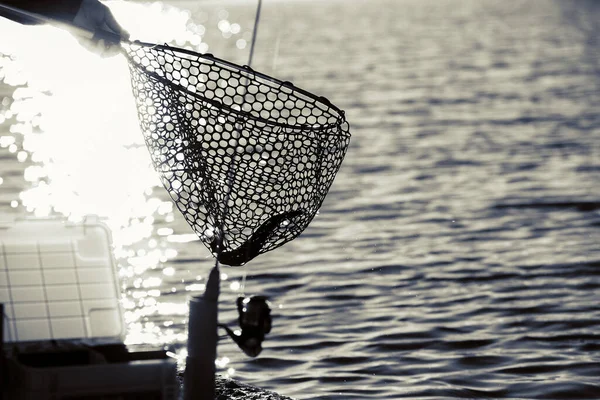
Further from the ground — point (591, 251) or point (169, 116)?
point (169, 116)

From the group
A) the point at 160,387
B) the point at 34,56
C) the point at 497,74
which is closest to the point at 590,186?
the point at 160,387

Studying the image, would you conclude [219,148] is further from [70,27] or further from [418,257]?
[418,257]

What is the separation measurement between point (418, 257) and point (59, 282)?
476cm

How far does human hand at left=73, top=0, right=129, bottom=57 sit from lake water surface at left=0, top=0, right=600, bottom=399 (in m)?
2.21

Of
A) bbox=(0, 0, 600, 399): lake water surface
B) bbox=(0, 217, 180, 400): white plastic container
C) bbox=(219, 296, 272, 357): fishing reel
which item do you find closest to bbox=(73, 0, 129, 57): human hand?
bbox=(0, 217, 180, 400): white plastic container

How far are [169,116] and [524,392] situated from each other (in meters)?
2.51

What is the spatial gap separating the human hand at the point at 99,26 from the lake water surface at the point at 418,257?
2.21 meters

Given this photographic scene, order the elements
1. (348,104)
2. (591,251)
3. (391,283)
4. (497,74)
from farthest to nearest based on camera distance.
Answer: (497,74), (348,104), (591,251), (391,283)

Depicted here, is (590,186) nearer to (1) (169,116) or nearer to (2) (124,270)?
(2) (124,270)

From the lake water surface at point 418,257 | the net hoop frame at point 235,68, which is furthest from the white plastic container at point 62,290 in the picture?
the lake water surface at point 418,257

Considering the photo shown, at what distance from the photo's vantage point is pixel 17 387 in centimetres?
313

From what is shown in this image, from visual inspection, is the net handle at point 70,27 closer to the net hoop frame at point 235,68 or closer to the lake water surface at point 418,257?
the net hoop frame at point 235,68

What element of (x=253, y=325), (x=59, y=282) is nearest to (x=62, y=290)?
(x=59, y=282)

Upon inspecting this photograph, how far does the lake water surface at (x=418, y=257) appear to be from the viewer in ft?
18.4
